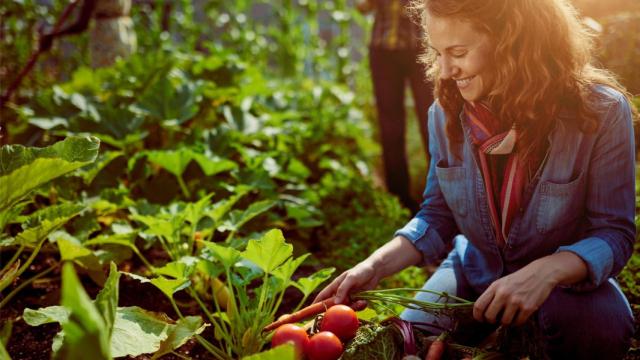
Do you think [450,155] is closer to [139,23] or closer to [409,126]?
[409,126]

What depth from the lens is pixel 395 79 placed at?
3615 mm

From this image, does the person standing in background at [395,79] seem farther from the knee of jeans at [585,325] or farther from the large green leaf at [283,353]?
the large green leaf at [283,353]

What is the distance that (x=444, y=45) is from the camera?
1.63 m

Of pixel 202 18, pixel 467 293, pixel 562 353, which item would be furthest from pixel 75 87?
pixel 202 18

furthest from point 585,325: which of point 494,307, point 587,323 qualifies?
point 494,307

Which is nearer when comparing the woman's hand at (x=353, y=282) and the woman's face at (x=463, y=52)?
the woman's face at (x=463, y=52)

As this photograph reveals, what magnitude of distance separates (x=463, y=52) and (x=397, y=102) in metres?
2.09

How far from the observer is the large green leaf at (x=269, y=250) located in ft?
5.23

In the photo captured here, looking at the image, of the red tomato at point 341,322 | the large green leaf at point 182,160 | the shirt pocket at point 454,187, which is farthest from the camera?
the large green leaf at point 182,160

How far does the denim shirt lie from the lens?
5.28 feet

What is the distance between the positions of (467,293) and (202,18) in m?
11.5

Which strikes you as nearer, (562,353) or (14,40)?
(562,353)

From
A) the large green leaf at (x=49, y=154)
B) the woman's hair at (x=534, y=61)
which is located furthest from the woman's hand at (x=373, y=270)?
the large green leaf at (x=49, y=154)

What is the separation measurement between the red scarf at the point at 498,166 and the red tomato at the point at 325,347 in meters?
0.61
